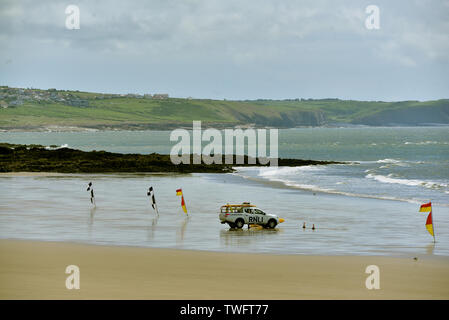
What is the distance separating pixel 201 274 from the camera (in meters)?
22.1

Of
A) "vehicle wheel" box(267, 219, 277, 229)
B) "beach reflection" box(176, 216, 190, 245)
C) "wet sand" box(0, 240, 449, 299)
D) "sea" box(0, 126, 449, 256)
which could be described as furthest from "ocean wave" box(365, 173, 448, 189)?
"wet sand" box(0, 240, 449, 299)

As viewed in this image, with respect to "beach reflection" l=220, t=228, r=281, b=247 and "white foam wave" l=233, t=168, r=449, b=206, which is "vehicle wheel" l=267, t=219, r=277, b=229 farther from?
"white foam wave" l=233, t=168, r=449, b=206

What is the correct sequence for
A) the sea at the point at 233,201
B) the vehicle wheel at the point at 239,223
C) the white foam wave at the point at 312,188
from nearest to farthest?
the sea at the point at 233,201
the vehicle wheel at the point at 239,223
the white foam wave at the point at 312,188

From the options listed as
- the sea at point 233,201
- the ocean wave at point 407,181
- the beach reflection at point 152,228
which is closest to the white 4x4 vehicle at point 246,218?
the sea at point 233,201

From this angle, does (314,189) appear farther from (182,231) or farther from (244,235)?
(182,231)

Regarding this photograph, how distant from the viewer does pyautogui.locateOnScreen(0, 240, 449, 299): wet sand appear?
19.1m

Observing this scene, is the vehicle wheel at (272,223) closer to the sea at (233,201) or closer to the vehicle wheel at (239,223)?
the sea at (233,201)

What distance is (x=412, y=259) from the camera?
25.7 metres

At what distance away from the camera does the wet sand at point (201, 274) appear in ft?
62.7
